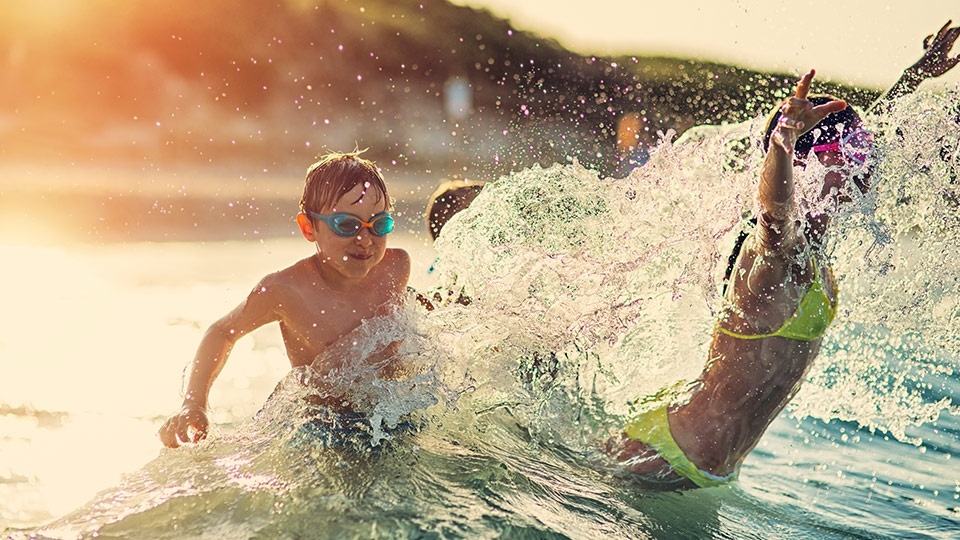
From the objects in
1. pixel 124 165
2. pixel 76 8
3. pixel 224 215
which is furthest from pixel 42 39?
pixel 224 215

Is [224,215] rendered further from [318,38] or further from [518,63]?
[518,63]

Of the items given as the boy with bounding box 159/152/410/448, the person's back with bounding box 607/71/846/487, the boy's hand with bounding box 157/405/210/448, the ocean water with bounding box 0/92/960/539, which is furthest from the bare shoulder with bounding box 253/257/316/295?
the person's back with bounding box 607/71/846/487

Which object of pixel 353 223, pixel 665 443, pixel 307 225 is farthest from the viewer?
pixel 307 225

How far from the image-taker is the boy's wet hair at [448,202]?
5844mm

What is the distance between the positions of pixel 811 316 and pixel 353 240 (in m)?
2.29

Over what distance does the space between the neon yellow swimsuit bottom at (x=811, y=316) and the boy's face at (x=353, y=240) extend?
6.61 feet

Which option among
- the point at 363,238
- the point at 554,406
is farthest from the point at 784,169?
the point at 363,238

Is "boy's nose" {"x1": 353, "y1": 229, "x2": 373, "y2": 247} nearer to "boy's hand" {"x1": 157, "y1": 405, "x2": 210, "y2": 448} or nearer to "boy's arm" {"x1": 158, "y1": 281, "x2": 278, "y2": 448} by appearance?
"boy's arm" {"x1": 158, "y1": 281, "x2": 278, "y2": 448}

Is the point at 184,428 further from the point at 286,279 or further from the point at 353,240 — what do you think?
the point at 353,240

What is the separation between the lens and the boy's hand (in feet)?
12.7

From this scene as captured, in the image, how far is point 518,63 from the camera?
54.2m

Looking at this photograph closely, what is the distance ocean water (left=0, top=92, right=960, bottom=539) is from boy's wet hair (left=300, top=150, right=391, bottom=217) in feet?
2.34

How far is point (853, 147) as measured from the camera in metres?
3.73

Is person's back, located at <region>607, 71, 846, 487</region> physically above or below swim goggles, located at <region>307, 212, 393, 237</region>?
below
